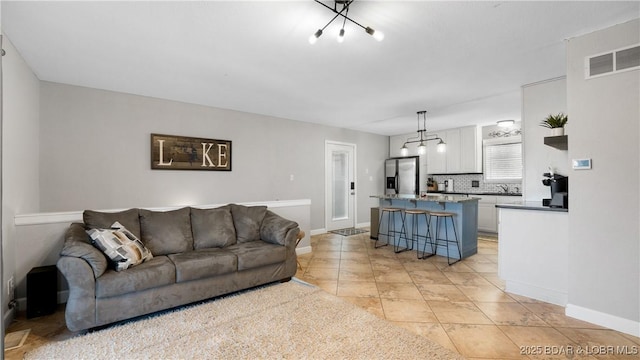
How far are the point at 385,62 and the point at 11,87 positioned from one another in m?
3.59

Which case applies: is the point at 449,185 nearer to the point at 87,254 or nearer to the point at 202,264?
the point at 202,264

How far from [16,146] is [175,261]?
6.18 feet

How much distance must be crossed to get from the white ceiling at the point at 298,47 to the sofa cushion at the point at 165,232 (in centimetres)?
166

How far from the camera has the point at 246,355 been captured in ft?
6.61

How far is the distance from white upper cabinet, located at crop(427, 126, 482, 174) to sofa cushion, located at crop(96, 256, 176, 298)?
625 centimetres

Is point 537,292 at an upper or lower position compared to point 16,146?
lower

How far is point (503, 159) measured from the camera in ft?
20.5

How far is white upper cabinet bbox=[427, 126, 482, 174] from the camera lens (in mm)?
6461

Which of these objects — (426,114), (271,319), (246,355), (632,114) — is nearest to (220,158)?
(271,319)

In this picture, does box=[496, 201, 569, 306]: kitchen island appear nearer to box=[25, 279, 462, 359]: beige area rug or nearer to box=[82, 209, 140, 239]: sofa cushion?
box=[25, 279, 462, 359]: beige area rug

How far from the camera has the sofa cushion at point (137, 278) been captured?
2.34 m

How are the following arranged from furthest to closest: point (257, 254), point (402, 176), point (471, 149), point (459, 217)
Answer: point (402, 176), point (471, 149), point (459, 217), point (257, 254)

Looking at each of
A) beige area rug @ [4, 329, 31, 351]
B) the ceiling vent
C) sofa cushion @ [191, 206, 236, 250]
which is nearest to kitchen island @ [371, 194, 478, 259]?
the ceiling vent

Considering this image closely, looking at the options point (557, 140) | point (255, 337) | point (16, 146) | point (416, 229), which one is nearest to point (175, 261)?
point (255, 337)
